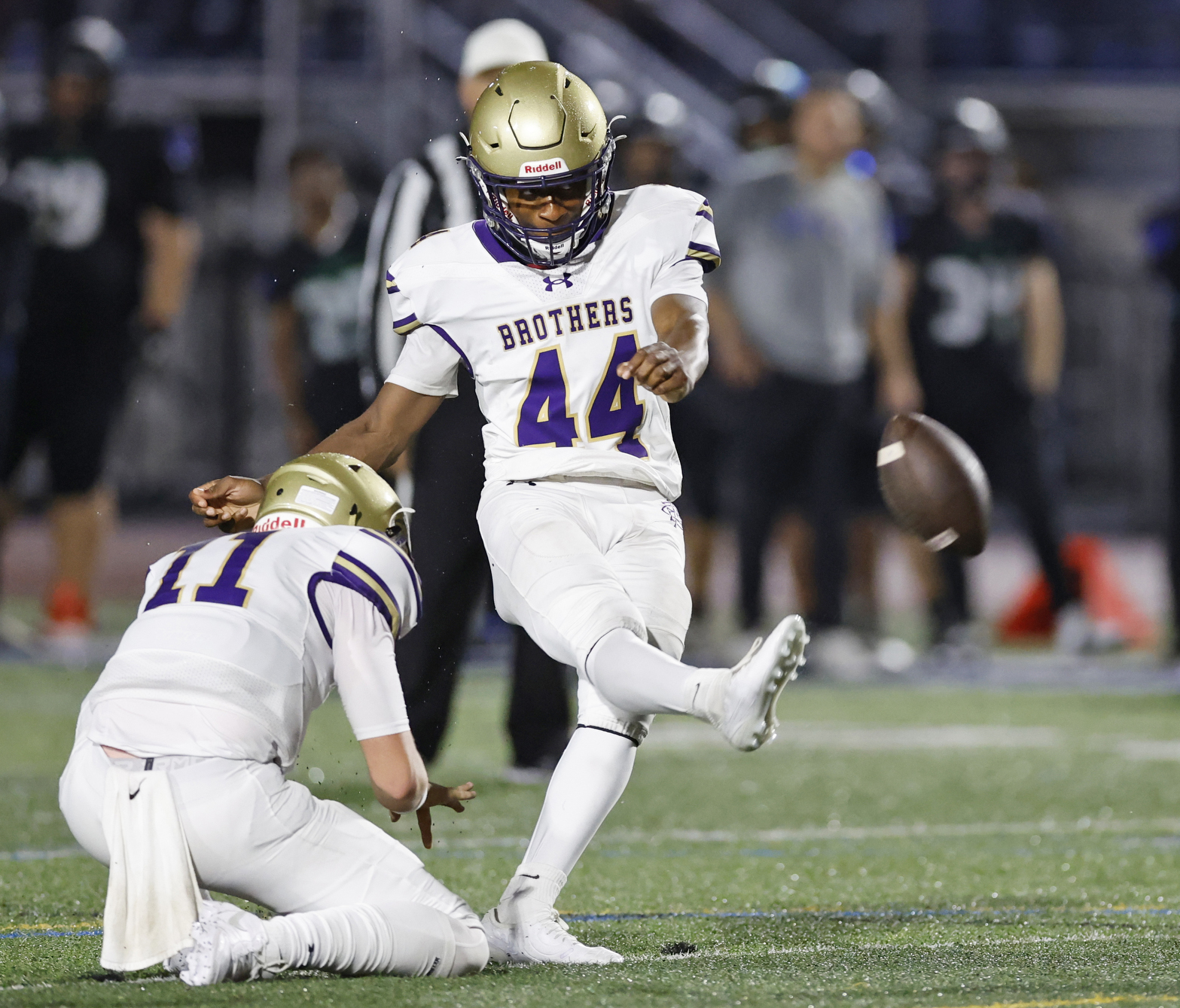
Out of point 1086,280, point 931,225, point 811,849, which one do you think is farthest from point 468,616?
point 1086,280

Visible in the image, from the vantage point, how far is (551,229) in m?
3.37

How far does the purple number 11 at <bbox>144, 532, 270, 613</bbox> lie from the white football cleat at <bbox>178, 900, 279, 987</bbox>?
43 centimetres

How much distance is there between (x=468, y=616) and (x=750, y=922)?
1373mm

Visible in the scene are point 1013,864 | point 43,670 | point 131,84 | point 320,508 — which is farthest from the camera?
point 131,84

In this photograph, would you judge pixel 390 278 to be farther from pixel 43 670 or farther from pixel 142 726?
pixel 43 670

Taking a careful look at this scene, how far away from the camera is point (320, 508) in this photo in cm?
310

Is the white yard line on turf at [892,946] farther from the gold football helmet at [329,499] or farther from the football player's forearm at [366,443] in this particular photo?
the football player's forearm at [366,443]

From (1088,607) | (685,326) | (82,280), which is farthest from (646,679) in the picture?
(1088,607)

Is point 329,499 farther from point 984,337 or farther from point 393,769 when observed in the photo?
point 984,337

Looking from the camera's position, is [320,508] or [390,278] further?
[390,278]

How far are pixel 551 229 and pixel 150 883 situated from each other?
1.24m

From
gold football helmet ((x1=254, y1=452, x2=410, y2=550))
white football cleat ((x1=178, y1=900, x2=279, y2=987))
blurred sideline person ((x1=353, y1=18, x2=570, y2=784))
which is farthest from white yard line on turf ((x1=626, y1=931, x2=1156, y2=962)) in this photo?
blurred sideline person ((x1=353, y1=18, x2=570, y2=784))

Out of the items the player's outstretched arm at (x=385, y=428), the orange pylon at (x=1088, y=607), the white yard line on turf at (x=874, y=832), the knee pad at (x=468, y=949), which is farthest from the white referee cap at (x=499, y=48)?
the orange pylon at (x=1088, y=607)

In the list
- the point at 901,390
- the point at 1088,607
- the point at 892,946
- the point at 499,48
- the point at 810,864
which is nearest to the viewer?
the point at 892,946
